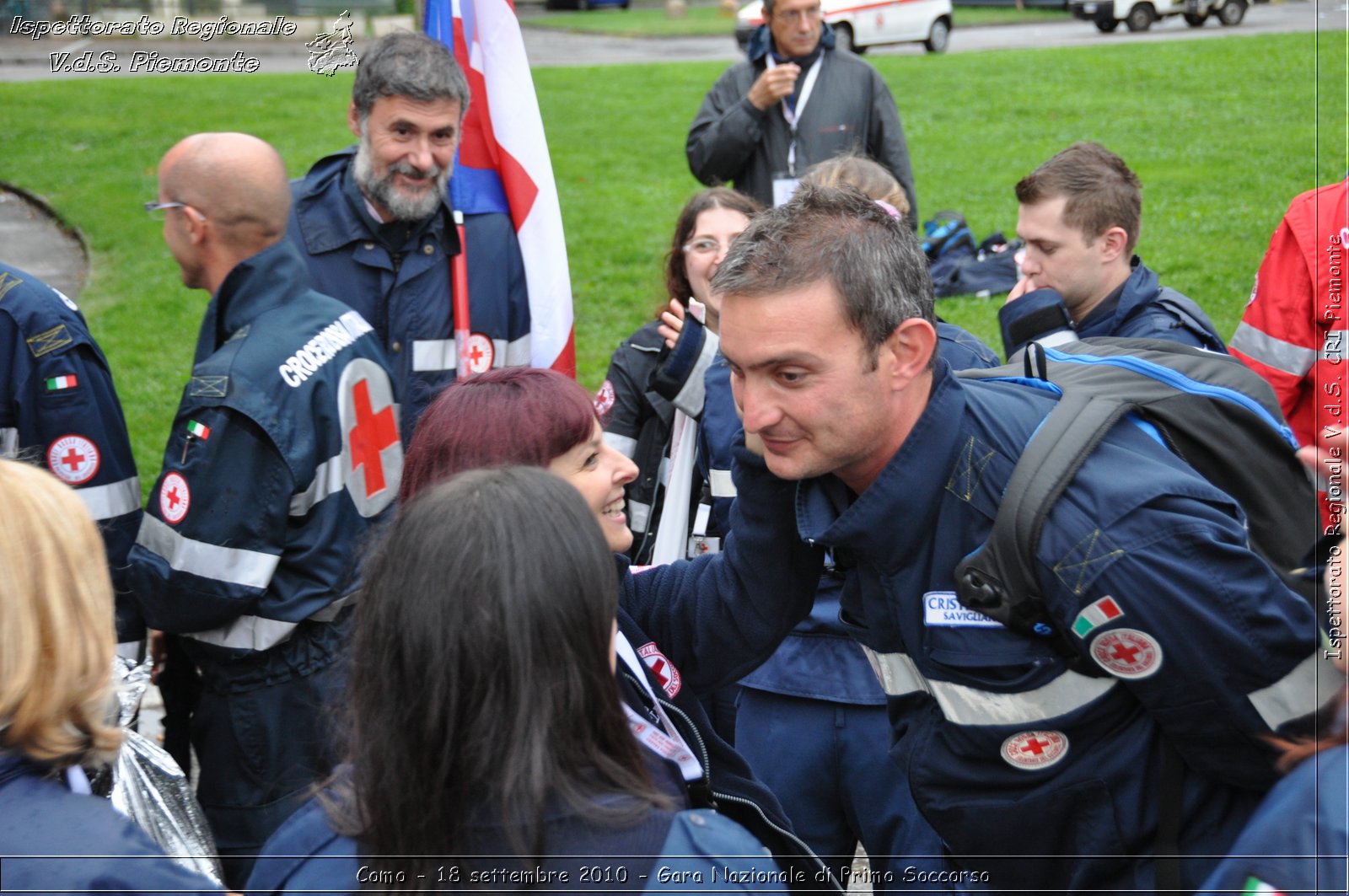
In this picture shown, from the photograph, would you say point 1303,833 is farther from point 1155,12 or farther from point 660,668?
point 1155,12

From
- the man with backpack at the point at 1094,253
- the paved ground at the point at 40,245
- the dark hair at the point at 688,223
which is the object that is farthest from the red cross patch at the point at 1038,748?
the paved ground at the point at 40,245

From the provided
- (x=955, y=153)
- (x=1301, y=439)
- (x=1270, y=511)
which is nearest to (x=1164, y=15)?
(x=955, y=153)

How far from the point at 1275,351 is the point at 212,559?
3612mm

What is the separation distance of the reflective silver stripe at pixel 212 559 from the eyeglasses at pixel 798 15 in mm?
4410

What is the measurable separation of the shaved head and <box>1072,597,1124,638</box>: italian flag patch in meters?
2.49

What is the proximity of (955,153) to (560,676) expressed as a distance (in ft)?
43.5

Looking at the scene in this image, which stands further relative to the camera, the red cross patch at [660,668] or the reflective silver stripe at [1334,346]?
the reflective silver stripe at [1334,346]

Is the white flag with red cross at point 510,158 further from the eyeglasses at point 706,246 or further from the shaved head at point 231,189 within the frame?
the shaved head at point 231,189

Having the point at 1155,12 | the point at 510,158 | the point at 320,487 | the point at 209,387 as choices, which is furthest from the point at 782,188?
the point at 1155,12

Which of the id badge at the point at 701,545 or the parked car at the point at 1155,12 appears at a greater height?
the parked car at the point at 1155,12

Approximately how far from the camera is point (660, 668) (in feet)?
8.56

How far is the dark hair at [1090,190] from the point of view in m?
4.08

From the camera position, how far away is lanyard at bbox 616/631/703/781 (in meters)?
2.13

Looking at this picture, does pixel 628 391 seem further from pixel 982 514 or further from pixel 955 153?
pixel 955 153
